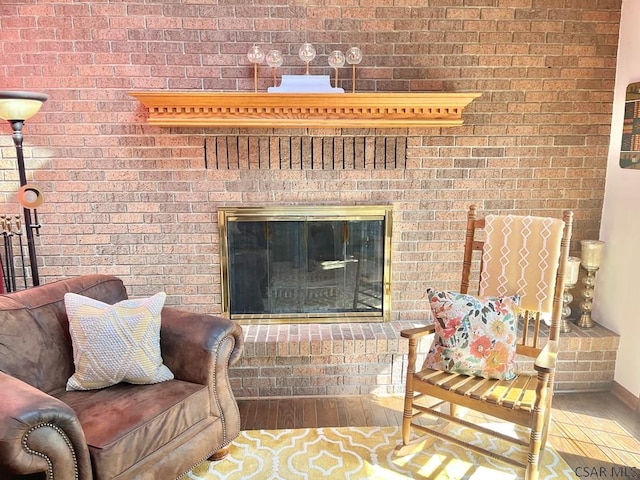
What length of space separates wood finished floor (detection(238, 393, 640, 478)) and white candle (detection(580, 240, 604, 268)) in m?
0.78

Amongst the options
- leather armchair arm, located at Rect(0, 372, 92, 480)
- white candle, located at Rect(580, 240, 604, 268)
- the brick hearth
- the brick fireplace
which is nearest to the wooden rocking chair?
the brick hearth

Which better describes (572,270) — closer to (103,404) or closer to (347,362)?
(347,362)

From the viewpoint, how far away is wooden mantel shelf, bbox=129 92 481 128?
2566 millimetres

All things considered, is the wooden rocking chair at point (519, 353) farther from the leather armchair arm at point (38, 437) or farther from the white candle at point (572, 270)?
the leather armchair arm at point (38, 437)

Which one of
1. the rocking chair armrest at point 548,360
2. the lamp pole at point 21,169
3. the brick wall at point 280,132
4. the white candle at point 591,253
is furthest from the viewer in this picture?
the white candle at point 591,253

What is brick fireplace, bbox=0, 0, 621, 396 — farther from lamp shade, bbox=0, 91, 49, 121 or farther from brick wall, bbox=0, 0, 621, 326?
lamp shade, bbox=0, 91, 49, 121

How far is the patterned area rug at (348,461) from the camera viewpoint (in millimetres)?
2111

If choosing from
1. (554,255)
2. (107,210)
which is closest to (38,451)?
(107,210)

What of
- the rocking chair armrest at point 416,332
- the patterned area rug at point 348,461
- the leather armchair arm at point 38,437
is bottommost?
the patterned area rug at point 348,461

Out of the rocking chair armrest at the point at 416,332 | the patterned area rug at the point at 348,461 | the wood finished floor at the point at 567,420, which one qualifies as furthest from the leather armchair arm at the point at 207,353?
the rocking chair armrest at the point at 416,332

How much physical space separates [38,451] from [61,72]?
6.95ft

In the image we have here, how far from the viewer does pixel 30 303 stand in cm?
207

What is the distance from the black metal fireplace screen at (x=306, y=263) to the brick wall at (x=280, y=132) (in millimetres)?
89

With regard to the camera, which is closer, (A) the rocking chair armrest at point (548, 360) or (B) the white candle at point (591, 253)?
(A) the rocking chair armrest at point (548, 360)
